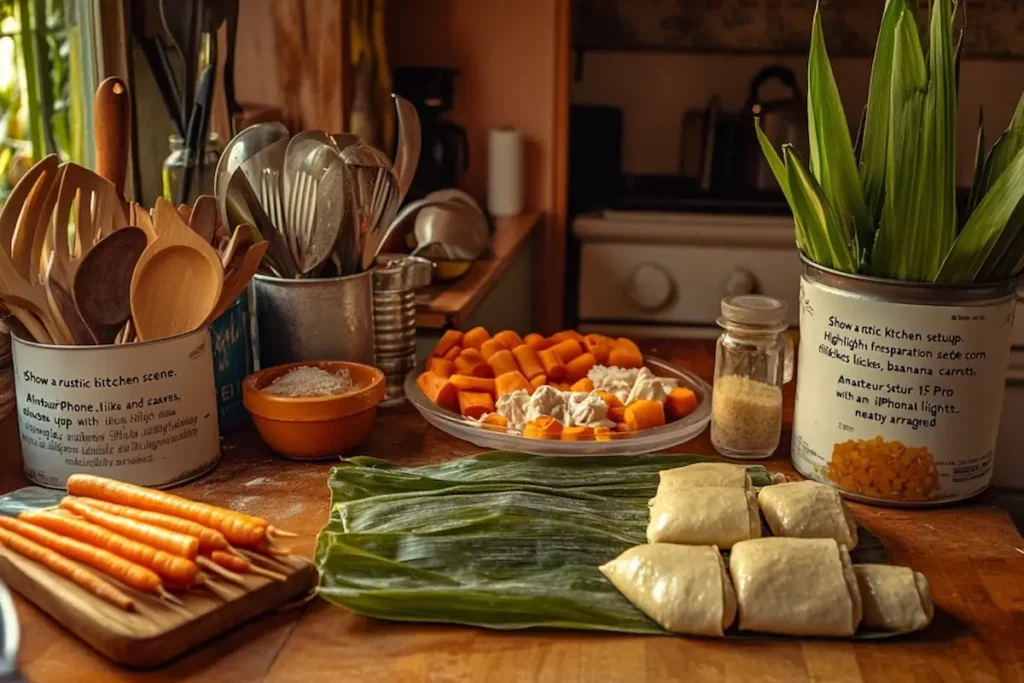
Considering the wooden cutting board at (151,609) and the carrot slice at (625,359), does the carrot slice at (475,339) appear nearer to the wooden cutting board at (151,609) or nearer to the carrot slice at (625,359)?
the carrot slice at (625,359)

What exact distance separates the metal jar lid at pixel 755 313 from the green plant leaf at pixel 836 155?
4.7 inches

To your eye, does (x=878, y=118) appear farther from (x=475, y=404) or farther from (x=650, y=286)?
(x=650, y=286)

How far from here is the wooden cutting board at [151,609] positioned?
0.70 metres

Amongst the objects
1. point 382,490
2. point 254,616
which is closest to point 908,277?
point 382,490

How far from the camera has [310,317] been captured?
1115 millimetres

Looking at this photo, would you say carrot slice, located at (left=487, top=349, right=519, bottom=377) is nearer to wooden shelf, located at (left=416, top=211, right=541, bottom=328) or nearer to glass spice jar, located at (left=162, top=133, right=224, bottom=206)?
wooden shelf, located at (left=416, top=211, right=541, bottom=328)

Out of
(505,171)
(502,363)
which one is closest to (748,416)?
(502,363)

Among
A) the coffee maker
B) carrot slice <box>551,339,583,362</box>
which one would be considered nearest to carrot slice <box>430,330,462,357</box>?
carrot slice <box>551,339,583,362</box>

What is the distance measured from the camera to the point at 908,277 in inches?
35.3

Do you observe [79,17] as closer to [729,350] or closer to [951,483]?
[729,350]

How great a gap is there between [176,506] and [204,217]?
13.1 inches

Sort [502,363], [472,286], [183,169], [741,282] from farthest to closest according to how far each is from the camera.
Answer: [741,282] < [472,286] < [183,169] < [502,363]

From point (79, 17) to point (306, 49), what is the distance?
37 centimetres

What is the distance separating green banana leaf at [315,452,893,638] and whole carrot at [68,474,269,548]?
54 millimetres
